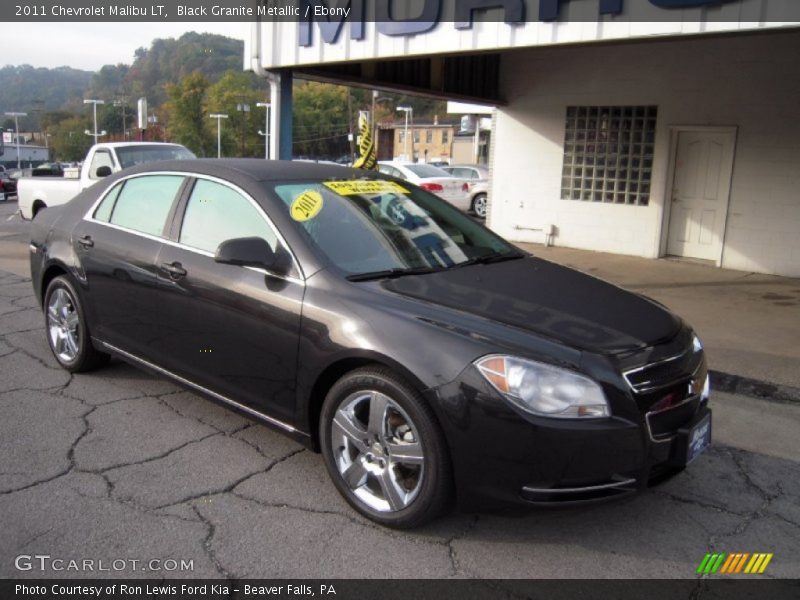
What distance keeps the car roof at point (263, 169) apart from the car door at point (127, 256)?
11 cm

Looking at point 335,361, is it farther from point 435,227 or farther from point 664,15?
point 664,15

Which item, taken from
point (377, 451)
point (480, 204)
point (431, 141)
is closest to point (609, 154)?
point (480, 204)

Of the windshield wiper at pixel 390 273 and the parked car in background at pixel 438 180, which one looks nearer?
the windshield wiper at pixel 390 273

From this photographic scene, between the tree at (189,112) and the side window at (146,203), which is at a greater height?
the tree at (189,112)

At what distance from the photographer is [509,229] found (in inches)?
503

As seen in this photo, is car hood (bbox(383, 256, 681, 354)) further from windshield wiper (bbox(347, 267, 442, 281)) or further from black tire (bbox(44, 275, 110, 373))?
black tire (bbox(44, 275, 110, 373))

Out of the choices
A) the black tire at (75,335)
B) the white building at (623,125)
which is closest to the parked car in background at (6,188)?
the white building at (623,125)

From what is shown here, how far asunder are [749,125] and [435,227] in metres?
7.69

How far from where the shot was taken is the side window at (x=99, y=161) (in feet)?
38.3

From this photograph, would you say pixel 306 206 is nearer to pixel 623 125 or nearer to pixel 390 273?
pixel 390 273

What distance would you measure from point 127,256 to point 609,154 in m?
8.87

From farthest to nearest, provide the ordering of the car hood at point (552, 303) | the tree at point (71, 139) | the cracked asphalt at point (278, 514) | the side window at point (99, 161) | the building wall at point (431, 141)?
1. the tree at point (71, 139)
2. the building wall at point (431, 141)
3. the side window at point (99, 161)
4. the car hood at point (552, 303)
5. the cracked asphalt at point (278, 514)

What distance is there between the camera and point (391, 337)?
120 inches
